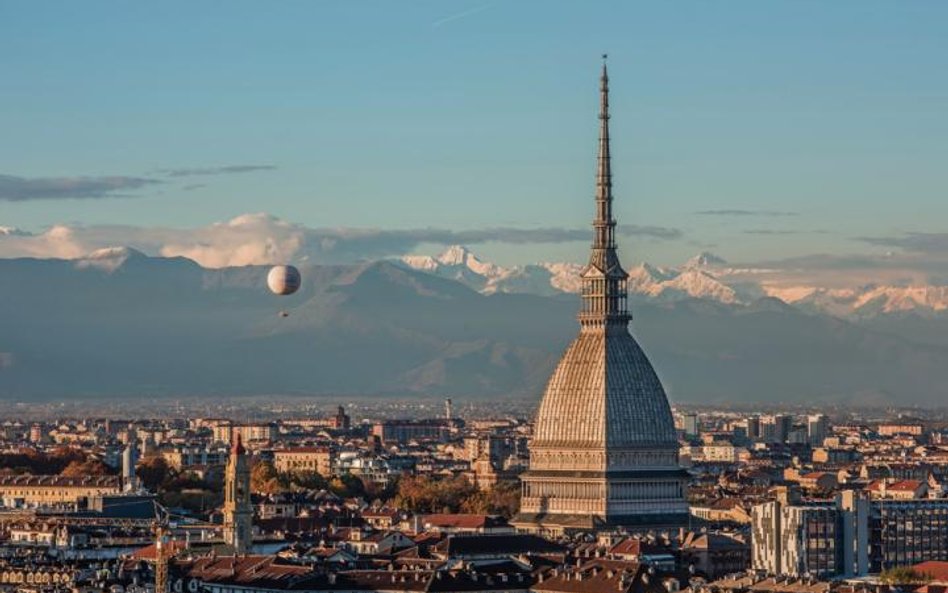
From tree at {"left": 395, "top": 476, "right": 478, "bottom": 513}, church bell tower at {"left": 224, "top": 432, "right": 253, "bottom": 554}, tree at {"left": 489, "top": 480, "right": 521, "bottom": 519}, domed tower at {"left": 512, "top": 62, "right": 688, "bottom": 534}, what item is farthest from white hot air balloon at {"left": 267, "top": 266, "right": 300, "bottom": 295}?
tree at {"left": 395, "top": 476, "right": 478, "bottom": 513}

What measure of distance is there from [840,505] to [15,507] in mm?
57081

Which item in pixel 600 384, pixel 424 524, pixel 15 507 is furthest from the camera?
pixel 15 507

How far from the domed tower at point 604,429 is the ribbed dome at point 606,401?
0.05m

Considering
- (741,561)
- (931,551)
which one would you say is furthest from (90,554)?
(931,551)

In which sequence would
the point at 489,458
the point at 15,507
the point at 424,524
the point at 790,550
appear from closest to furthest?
the point at 790,550 → the point at 424,524 → the point at 15,507 → the point at 489,458

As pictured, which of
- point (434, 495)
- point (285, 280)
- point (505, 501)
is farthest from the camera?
point (434, 495)

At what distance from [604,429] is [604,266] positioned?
779 cm

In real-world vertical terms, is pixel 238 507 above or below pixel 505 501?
below

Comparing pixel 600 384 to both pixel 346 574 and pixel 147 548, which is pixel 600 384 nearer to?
pixel 147 548

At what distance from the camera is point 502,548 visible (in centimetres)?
11350

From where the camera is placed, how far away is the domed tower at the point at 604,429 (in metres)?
142

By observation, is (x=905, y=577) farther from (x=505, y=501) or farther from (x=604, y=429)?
(x=505, y=501)

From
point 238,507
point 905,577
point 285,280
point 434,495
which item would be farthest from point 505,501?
point 905,577

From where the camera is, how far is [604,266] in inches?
5733
